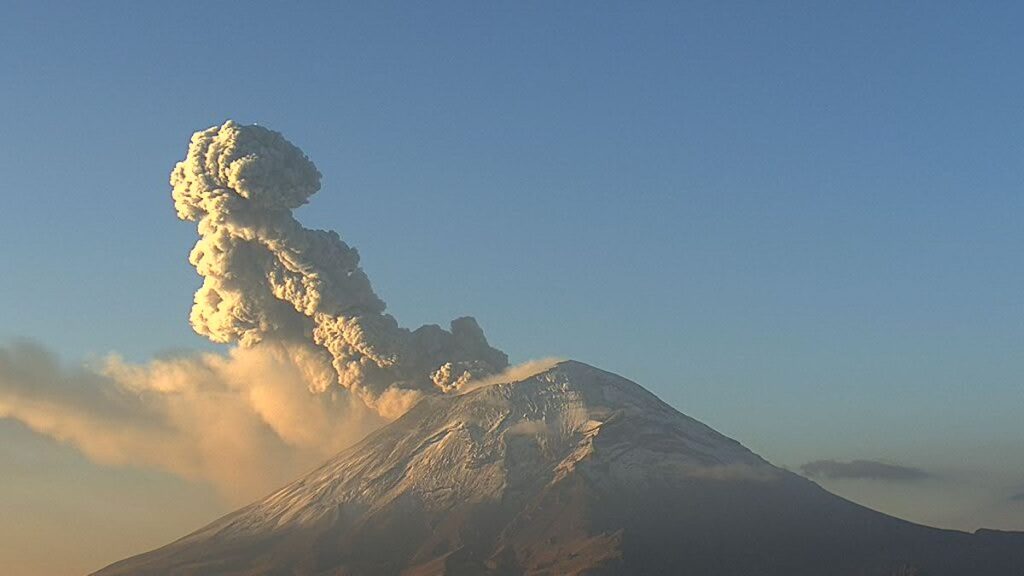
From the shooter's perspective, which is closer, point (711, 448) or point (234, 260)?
point (234, 260)

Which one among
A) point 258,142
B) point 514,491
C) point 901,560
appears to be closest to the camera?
point 901,560

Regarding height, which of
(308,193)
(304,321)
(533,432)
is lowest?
(533,432)

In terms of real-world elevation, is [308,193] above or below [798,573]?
above

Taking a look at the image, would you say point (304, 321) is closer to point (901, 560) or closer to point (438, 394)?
point (438, 394)

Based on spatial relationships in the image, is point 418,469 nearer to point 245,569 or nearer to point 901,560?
point 245,569

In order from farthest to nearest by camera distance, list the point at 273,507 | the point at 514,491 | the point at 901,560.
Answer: the point at 273,507, the point at 514,491, the point at 901,560

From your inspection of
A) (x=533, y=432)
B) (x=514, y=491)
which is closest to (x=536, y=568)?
(x=514, y=491)

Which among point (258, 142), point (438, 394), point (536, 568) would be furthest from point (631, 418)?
point (258, 142)
